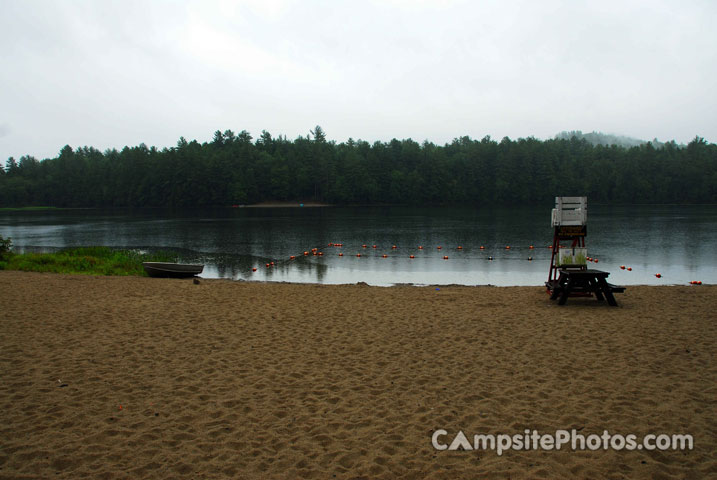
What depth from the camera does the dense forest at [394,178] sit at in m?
105

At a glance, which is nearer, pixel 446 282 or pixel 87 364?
pixel 87 364

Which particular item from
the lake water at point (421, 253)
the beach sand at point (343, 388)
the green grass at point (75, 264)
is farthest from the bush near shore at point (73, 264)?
the beach sand at point (343, 388)

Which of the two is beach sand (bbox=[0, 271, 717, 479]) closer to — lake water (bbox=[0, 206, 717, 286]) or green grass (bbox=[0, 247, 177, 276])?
green grass (bbox=[0, 247, 177, 276])

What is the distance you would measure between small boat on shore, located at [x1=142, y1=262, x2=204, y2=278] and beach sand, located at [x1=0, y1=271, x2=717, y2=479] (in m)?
6.40

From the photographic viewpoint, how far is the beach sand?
407cm

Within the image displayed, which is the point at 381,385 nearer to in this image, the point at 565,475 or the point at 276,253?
the point at 565,475

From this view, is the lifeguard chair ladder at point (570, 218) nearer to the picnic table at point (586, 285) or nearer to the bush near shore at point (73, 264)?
the picnic table at point (586, 285)

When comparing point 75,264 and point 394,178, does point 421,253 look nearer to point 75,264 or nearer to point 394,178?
point 75,264

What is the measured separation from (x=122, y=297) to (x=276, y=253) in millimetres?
14933

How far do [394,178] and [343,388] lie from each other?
10427 centimetres

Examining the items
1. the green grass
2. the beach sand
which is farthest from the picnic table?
the green grass

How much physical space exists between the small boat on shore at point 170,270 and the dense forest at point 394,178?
88.2 m

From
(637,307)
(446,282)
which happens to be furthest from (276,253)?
(637,307)

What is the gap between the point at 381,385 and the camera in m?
5.78
